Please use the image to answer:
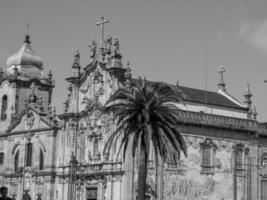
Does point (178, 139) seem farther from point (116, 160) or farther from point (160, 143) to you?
point (116, 160)

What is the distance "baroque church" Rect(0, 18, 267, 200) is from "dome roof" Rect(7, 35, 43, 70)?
14.3ft

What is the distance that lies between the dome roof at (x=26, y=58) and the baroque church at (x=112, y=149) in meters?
4.36

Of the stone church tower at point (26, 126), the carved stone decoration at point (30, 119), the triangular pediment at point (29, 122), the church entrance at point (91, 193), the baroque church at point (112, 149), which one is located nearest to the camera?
the baroque church at point (112, 149)

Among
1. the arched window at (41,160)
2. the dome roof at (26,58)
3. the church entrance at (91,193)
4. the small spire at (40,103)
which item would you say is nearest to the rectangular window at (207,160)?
the church entrance at (91,193)

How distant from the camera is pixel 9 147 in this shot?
235 feet

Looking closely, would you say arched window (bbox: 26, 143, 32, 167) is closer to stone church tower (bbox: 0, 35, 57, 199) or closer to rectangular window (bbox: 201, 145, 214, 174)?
stone church tower (bbox: 0, 35, 57, 199)

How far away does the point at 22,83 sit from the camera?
2886 inches

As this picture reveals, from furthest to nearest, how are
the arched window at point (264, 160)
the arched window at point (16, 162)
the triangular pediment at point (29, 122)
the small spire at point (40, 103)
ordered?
the arched window at point (16, 162) → the small spire at point (40, 103) → the triangular pediment at point (29, 122) → the arched window at point (264, 160)

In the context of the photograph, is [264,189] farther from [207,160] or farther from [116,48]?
[116,48]

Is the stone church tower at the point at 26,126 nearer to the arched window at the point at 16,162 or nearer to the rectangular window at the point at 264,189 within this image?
the arched window at the point at 16,162

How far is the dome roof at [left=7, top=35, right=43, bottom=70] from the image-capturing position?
7388 centimetres

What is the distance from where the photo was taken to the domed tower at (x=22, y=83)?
73125mm

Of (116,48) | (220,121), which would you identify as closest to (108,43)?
(116,48)

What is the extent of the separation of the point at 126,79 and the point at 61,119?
10602 mm
